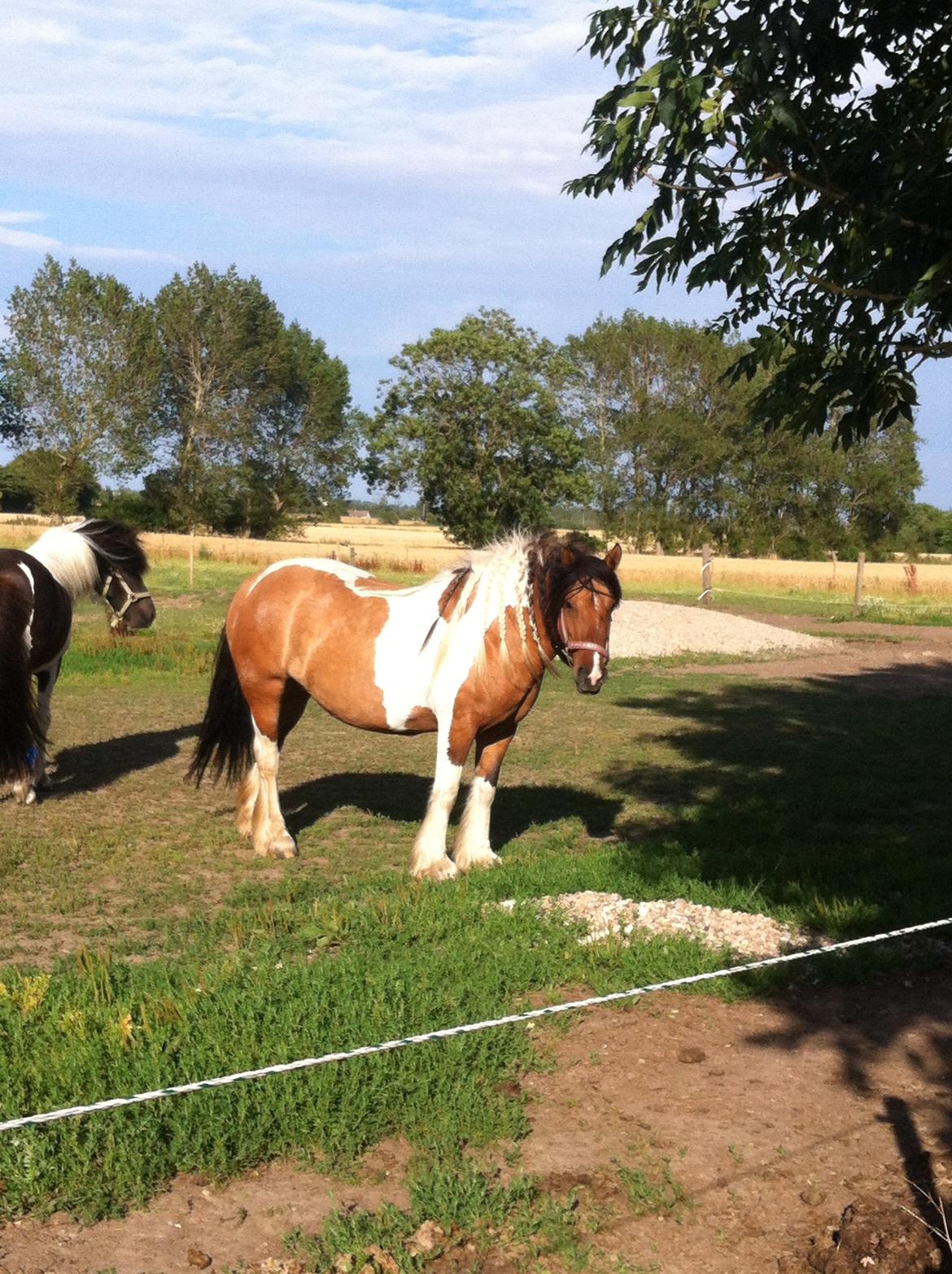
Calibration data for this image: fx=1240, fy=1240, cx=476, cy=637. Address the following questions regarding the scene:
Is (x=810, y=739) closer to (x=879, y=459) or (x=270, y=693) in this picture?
(x=270, y=693)

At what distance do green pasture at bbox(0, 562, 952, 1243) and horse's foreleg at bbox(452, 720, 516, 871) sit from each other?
0.25 metres

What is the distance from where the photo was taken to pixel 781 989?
219 inches

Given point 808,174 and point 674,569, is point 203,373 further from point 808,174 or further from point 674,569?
point 808,174

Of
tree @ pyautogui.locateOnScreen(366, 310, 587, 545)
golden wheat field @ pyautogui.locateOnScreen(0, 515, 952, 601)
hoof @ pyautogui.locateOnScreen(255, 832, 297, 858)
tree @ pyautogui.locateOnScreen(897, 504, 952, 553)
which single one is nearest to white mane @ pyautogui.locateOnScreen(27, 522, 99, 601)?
hoof @ pyautogui.locateOnScreen(255, 832, 297, 858)

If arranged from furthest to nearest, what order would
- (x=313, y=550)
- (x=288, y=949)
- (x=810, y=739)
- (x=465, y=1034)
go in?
(x=313, y=550) → (x=810, y=739) → (x=288, y=949) → (x=465, y=1034)

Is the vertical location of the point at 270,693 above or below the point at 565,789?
above

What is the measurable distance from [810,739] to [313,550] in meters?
43.4

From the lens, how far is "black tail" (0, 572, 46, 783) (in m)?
9.06

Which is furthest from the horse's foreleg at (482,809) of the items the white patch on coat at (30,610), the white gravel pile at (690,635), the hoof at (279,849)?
the white gravel pile at (690,635)

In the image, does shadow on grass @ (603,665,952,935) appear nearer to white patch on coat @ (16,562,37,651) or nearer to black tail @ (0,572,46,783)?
black tail @ (0,572,46,783)

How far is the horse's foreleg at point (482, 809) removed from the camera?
25.7 ft

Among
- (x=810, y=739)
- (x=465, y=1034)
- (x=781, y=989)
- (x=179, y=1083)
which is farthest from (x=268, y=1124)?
Answer: (x=810, y=739)

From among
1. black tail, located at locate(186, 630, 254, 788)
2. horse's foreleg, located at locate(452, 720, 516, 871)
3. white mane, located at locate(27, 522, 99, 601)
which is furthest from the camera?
white mane, located at locate(27, 522, 99, 601)

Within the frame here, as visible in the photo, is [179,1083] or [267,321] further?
[267,321]
